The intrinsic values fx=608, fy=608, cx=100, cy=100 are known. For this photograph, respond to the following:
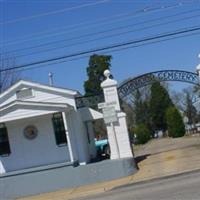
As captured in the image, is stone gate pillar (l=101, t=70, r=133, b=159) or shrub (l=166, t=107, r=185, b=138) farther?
shrub (l=166, t=107, r=185, b=138)

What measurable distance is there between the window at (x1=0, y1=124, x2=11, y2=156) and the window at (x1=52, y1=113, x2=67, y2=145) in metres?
2.26

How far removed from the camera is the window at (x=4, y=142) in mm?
27531

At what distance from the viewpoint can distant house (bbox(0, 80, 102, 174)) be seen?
87.5ft

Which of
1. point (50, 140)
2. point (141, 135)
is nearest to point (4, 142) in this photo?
point (50, 140)

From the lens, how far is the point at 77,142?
2706 centimetres

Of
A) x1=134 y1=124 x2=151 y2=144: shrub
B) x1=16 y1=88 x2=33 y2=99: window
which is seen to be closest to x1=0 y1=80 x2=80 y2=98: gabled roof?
x1=16 y1=88 x2=33 y2=99: window

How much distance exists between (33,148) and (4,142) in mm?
1370

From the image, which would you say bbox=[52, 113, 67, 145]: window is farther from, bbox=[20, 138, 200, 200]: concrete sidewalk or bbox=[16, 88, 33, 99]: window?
bbox=[20, 138, 200, 200]: concrete sidewalk

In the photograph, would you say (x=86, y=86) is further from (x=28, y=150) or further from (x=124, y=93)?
(x=28, y=150)

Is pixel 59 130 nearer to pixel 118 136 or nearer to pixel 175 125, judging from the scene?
pixel 118 136

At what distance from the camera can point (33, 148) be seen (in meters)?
27.4

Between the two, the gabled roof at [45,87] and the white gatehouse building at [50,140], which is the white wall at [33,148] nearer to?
the white gatehouse building at [50,140]

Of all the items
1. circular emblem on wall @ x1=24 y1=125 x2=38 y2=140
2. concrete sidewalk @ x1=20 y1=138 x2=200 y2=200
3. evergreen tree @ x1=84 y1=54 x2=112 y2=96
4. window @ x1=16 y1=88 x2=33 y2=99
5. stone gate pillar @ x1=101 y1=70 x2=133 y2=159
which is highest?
evergreen tree @ x1=84 y1=54 x2=112 y2=96

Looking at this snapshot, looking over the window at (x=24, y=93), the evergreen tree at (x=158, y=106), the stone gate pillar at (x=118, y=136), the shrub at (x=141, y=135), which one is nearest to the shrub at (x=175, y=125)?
the shrub at (x=141, y=135)
